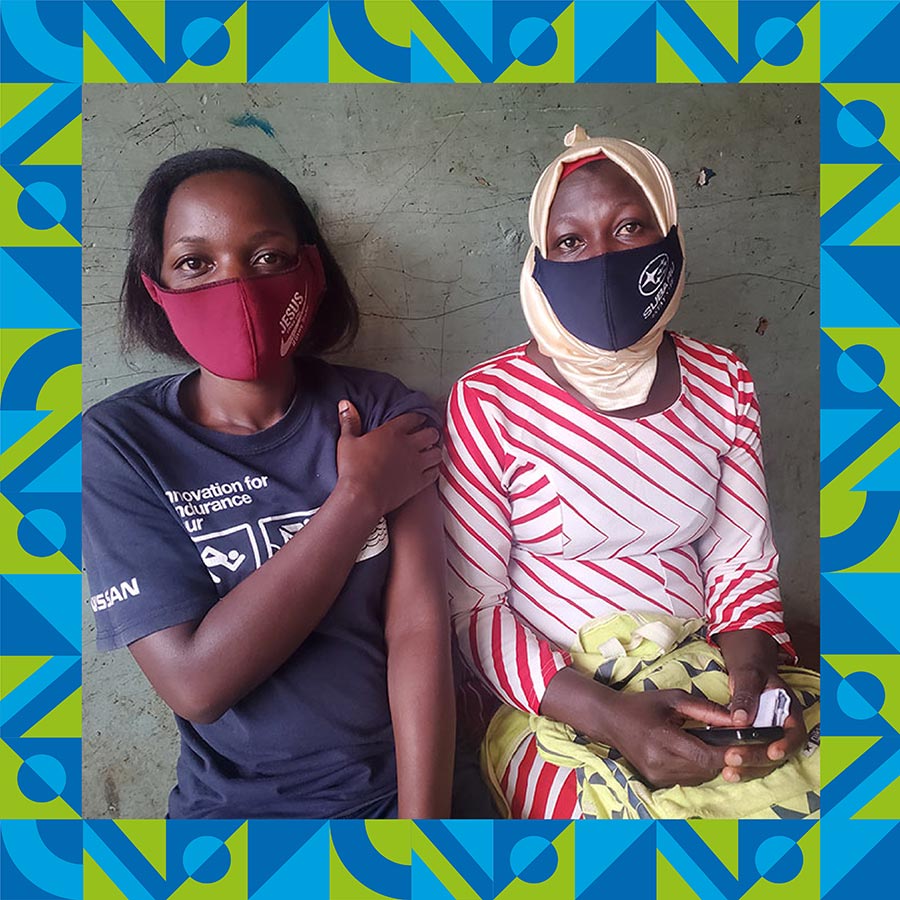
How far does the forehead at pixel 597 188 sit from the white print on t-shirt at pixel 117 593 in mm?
826

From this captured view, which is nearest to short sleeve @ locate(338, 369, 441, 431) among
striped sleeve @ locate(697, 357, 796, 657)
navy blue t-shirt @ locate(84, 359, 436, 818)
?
navy blue t-shirt @ locate(84, 359, 436, 818)

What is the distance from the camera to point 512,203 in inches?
59.6

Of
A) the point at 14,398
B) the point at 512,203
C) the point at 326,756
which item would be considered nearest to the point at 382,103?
the point at 512,203

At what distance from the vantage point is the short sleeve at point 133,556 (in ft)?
4.38

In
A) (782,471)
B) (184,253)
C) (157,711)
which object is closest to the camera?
(184,253)

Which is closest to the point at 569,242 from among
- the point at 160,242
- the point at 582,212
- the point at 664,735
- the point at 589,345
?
the point at 582,212

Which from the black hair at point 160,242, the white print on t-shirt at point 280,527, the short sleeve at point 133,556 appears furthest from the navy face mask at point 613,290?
the short sleeve at point 133,556

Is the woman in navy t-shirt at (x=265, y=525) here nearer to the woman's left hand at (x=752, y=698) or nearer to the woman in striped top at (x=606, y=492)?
the woman in striped top at (x=606, y=492)

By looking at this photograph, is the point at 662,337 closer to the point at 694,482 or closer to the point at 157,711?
the point at 694,482

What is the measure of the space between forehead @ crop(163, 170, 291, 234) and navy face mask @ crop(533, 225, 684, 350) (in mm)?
413

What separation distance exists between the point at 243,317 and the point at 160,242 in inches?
6.9

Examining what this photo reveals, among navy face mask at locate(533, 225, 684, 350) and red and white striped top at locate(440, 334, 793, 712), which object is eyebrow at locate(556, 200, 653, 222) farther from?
red and white striped top at locate(440, 334, 793, 712)

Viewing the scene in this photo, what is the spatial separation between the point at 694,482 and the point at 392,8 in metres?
0.87

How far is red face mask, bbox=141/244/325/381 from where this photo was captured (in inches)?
53.3
